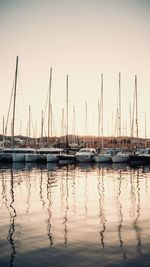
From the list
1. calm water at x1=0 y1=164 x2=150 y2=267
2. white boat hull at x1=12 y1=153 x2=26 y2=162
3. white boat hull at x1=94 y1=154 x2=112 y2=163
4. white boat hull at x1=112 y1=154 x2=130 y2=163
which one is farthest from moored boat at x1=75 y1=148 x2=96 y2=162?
calm water at x1=0 y1=164 x2=150 y2=267

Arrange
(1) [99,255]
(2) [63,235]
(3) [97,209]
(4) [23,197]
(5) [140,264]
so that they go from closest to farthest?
(5) [140,264]
(1) [99,255]
(2) [63,235]
(3) [97,209]
(4) [23,197]

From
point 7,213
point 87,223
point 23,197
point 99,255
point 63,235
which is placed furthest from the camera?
point 23,197

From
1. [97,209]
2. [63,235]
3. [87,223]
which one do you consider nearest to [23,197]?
[97,209]

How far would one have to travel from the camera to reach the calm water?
29.6ft

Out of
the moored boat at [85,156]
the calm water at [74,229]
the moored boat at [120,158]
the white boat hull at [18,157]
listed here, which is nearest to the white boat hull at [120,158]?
the moored boat at [120,158]

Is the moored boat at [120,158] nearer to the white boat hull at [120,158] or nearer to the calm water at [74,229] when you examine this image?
the white boat hull at [120,158]

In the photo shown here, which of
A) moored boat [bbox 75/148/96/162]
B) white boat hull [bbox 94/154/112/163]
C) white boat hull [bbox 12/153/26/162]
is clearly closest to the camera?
white boat hull [bbox 94/154/112/163]

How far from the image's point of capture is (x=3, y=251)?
31.3ft

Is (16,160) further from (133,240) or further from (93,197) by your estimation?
(133,240)

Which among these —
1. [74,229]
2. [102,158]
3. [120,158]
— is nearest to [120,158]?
[120,158]

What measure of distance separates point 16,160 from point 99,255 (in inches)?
1950

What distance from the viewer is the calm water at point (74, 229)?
29.6 ft

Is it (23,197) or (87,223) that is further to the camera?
(23,197)

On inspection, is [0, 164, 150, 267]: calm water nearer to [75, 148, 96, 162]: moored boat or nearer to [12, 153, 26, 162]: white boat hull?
[75, 148, 96, 162]: moored boat
